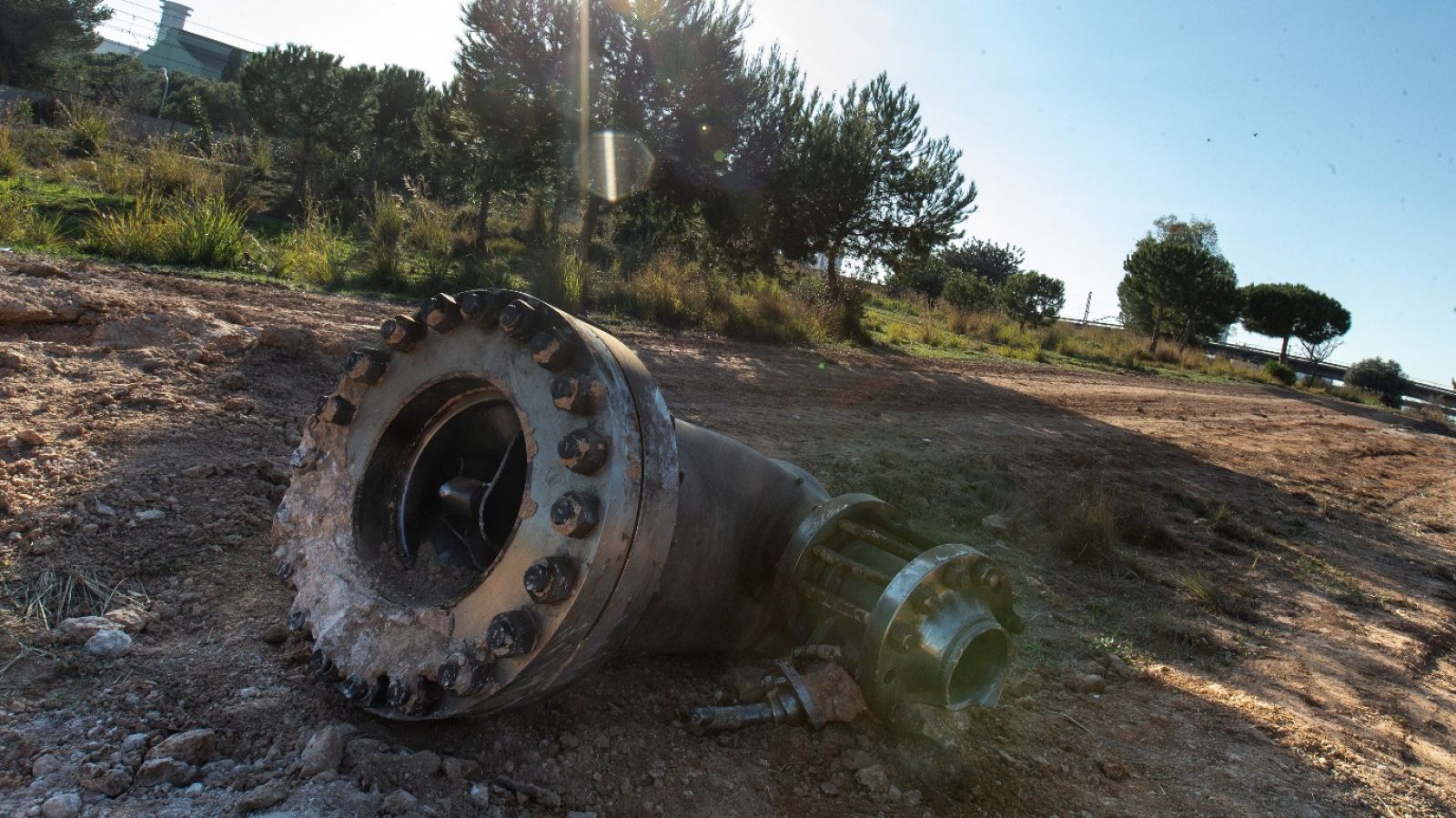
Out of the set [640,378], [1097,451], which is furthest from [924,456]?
[640,378]

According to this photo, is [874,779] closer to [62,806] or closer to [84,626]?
[62,806]

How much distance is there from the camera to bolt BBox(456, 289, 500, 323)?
1953mm

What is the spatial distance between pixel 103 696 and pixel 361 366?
35.0 inches

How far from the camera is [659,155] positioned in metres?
16.3

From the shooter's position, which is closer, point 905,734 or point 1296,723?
point 905,734

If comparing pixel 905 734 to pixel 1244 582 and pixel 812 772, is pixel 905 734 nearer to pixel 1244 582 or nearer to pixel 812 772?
pixel 812 772

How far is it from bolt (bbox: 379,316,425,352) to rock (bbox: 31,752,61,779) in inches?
41.6

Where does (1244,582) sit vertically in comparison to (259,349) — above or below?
below

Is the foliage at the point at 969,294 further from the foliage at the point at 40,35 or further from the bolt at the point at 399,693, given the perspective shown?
the foliage at the point at 40,35

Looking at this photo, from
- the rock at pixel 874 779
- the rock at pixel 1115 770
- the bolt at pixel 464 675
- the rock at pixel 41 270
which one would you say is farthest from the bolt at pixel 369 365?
the rock at pixel 41 270

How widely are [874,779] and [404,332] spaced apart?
1.55 m

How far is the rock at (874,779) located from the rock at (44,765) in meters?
1.65

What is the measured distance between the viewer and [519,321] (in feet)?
6.14

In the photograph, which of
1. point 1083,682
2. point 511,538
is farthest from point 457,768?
point 1083,682
